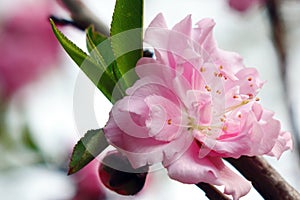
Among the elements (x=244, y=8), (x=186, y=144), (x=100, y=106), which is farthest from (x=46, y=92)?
(x=186, y=144)

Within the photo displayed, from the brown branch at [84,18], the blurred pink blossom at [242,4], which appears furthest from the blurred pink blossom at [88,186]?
the blurred pink blossom at [242,4]

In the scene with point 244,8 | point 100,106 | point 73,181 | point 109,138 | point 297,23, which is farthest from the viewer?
point 297,23

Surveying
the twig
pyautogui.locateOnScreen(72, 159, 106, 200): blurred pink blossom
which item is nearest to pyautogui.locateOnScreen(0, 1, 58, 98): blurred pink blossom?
pyautogui.locateOnScreen(72, 159, 106, 200): blurred pink blossom

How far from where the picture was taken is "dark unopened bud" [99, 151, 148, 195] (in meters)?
0.59

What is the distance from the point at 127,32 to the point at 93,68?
5 cm

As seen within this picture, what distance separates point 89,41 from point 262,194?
24cm

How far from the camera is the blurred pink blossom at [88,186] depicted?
103 cm

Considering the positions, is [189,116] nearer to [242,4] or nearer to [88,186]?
[88,186]

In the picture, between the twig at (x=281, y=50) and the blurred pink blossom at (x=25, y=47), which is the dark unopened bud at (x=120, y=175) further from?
the blurred pink blossom at (x=25, y=47)

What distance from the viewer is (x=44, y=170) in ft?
3.82

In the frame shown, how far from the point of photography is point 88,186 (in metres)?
1.06

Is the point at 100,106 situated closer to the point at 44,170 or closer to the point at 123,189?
the point at 123,189

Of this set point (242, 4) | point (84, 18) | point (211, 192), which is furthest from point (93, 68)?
point (242, 4)

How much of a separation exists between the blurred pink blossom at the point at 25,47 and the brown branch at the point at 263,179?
0.97 metres
